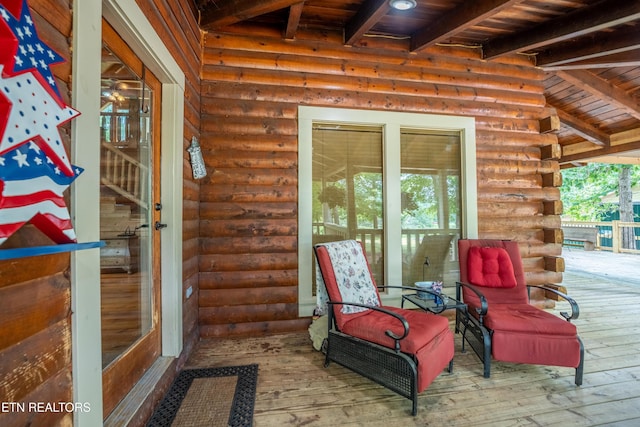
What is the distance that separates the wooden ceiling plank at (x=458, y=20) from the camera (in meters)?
2.50

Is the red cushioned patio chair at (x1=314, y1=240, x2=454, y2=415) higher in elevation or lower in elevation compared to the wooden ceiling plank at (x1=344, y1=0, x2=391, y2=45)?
lower

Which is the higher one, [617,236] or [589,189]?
[589,189]

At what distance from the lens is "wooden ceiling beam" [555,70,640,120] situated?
12.6 feet

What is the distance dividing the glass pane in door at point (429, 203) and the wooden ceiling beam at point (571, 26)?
1.09 metres

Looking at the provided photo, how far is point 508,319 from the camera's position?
2.29 m

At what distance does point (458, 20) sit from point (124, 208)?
10.6 ft

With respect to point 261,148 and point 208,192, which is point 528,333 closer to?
point 261,148

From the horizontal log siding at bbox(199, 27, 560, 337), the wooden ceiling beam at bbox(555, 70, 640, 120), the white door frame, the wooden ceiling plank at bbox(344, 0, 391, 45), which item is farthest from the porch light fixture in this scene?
the wooden ceiling beam at bbox(555, 70, 640, 120)

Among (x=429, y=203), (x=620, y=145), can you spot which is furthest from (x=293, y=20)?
(x=620, y=145)

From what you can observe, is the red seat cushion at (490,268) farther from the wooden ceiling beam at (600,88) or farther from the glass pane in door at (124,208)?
the glass pane in door at (124,208)

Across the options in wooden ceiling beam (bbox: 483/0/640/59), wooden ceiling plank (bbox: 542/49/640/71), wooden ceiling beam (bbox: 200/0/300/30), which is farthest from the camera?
wooden ceiling plank (bbox: 542/49/640/71)

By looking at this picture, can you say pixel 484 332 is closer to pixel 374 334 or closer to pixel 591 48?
pixel 374 334

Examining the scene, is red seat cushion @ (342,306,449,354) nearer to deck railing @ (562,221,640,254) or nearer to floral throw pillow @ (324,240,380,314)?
floral throw pillow @ (324,240,380,314)

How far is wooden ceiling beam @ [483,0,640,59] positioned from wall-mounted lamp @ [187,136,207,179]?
3.48 meters
